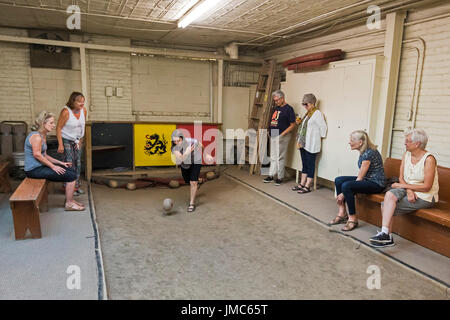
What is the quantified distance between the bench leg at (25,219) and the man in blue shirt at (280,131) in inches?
156

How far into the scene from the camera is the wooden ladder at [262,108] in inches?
276

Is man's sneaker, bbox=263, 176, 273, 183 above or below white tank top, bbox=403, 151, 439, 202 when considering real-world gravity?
below

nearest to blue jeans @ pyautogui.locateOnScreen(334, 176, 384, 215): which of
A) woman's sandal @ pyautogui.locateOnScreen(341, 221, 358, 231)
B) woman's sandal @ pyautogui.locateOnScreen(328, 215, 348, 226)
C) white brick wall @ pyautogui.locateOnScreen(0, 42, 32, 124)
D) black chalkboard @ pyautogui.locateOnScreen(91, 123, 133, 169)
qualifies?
woman's sandal @ pyautogui.locateOnScreen(341, 221, 358, 231)

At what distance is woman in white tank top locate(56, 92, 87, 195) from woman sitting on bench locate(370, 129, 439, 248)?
3.95 m

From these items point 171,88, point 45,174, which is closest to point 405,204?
point 45,174

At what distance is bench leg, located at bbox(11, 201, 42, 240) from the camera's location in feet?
11.1

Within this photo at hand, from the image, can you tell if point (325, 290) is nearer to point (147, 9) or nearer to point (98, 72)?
point (147, 9)

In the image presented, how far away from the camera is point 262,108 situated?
723 centimetres

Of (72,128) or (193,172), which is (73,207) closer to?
(72,128)

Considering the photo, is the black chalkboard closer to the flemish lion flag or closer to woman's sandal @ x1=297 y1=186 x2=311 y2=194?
the flemish lion flag

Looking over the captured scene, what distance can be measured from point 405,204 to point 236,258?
1835 millimetres

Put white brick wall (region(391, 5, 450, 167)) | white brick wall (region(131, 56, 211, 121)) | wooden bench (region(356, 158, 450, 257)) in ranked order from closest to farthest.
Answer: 1. wooden bench (region(356, 158, 450, 257))
2. white brick wall (region(391, 5, 450, 167))
3. white brick wall (region(131, 56, 211, 121))

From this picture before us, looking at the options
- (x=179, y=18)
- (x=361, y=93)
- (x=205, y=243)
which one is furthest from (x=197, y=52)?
(x=205, y=243)

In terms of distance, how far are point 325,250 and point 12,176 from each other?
5723 millimetres
